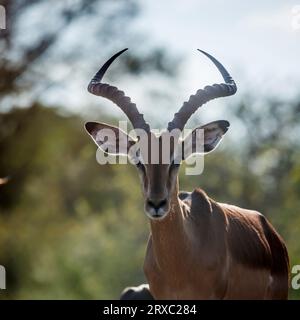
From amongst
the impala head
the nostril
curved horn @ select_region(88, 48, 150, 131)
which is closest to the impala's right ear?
the impala head

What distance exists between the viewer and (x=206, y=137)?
1378 cm

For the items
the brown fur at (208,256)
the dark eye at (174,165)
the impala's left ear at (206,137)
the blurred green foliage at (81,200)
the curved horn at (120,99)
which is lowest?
the blurred green foliage at (81,200)

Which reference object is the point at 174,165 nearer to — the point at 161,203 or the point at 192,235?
the point at 161,203

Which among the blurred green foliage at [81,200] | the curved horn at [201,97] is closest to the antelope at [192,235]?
the curved horn at [201,97]

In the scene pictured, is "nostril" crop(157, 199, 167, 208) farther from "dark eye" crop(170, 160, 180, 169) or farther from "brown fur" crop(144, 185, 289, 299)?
"brown fur" crop(144, 185, 289, 299)

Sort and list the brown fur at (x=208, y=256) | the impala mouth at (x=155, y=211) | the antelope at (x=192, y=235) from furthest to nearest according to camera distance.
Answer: the brown fur at (x=208, y=256)
the antelope at (x=192, y=235)
the impala mouth at (x=155, y=211)

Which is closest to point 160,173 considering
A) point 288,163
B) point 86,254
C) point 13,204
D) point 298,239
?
point 298,239

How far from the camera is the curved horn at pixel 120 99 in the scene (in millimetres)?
13406

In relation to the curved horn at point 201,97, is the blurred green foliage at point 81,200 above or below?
below

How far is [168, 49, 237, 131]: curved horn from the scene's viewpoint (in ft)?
44.1

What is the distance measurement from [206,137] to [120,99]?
3.47 feet

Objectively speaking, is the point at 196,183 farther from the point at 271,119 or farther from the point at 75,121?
the point at 75,121

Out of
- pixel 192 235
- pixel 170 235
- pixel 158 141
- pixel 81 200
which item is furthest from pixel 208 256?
pixel 81 200

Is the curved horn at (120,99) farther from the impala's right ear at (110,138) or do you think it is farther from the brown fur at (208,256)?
the brown fur at (208,256)
